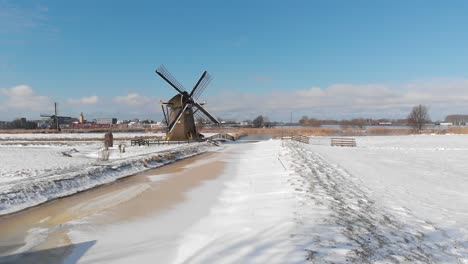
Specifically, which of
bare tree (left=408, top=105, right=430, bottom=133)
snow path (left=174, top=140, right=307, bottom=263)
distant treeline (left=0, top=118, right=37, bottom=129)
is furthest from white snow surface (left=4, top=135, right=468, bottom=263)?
distant treeline (left=0, top=118, right=37, bottom=129)

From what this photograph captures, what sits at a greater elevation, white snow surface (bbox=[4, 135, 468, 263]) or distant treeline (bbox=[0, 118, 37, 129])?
distant treeline (bbox=[0, 118, 37, 129])

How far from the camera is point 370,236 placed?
7.49 meters

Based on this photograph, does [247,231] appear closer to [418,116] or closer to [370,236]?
[370,236]

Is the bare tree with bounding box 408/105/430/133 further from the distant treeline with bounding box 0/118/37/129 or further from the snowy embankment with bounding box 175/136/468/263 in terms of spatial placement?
the distant treeline with bounding box 0/118/37/129

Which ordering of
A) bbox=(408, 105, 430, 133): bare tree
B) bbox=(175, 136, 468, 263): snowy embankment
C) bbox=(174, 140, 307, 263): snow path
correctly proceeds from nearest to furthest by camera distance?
1. bbox=(174, 140, 307, 263): snow path
2. bbox=(175, 136, 468, 263): snowy embankment
3. bbox=(408, 105, 430, 133): bare tree

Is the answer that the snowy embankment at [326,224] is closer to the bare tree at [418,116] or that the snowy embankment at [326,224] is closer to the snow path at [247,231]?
the snow path at [247,231]

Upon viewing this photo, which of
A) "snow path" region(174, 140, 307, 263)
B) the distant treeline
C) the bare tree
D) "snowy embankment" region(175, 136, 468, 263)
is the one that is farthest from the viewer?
the distant treeline

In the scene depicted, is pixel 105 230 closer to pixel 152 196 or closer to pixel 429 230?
pixel 152 196

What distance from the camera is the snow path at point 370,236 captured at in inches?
244

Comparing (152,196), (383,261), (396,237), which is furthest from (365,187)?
(383,261)

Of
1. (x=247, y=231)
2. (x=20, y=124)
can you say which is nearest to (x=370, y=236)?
(x=247, y=231)

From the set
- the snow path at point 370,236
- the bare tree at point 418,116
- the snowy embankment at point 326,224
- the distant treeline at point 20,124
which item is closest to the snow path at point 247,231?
the snowy embankment at point 326,224

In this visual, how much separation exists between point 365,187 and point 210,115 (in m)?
36.2

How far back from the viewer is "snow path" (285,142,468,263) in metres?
6.20
